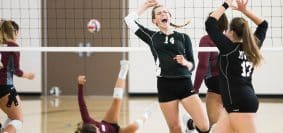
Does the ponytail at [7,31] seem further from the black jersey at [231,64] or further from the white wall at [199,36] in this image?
the white wall at [199,36]

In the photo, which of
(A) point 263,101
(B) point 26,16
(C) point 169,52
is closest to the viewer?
(C) point 169,52

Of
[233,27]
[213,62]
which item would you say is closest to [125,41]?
[213,62]

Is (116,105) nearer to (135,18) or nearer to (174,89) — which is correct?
(174,89)

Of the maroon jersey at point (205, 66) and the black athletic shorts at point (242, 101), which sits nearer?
the black athletic shorts at point (242, 101)

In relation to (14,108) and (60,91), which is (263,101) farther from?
(14,108)

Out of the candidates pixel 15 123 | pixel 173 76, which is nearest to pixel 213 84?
pixel 173 76

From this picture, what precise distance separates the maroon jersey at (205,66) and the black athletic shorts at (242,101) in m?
1.39

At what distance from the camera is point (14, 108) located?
669 cm

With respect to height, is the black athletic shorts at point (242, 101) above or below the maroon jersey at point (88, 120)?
above

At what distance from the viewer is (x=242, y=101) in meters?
5.05

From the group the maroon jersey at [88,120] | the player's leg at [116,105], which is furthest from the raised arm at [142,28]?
the maroon jersey at [88,120]

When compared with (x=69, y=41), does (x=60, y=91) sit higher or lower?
lower

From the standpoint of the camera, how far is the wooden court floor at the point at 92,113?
365 inches

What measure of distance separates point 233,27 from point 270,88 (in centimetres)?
955
